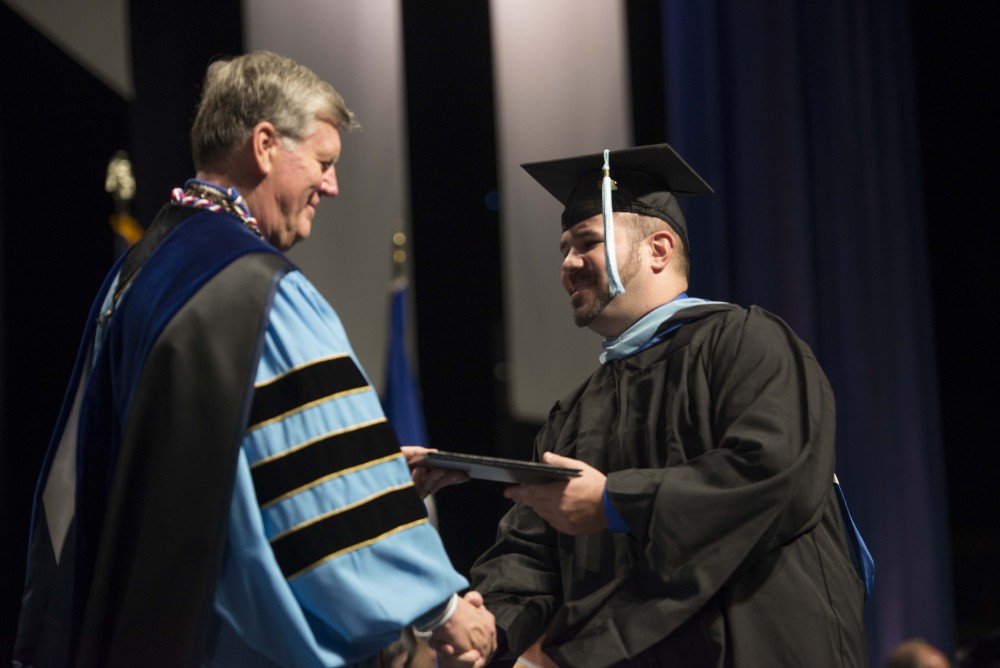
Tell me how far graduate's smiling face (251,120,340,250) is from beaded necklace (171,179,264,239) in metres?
0.05

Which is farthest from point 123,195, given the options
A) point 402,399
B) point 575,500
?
point 575,500

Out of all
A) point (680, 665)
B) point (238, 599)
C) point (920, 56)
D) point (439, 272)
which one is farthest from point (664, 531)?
point (920, 56)

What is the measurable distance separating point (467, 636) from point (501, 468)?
452mm

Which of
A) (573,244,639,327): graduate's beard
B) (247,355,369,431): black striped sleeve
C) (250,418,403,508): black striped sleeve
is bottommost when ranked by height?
(250,418,403,508): black striped sleeve

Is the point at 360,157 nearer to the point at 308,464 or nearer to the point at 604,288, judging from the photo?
the point at 604,288

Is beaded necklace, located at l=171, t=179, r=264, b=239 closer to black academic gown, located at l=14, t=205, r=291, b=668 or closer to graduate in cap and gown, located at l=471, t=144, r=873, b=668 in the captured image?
black academic gown, located at l=14, t=205, r=291, b=668

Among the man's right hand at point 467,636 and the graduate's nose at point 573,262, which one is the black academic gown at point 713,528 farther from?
the graduate's nose at point 573,262

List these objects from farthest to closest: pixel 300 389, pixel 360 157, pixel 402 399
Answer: pixel 360 157 < pixel 402 399 < pixel 300 389

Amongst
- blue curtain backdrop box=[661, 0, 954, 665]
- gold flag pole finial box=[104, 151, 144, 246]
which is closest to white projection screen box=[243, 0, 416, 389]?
gold flag pole finial box=[104, 151, 144, 246]

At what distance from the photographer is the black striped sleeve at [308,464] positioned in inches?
82.7

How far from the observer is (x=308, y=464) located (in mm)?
2111

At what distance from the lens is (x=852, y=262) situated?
543cm

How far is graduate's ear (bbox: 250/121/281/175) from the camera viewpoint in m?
2.44

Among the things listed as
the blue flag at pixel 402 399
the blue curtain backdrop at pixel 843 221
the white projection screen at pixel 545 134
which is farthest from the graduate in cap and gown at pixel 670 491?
the blue curtain backdrop at pixel 843 221
